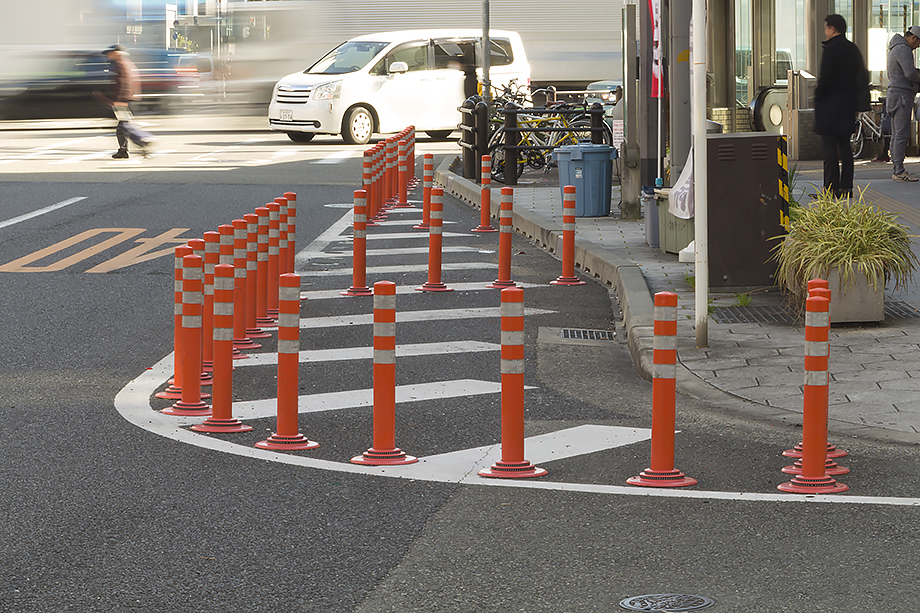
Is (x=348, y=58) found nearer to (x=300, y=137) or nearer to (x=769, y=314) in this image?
(x=300, y=137)

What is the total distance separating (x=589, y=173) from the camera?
15492mm

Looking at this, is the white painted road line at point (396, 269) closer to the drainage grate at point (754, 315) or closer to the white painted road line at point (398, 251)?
the white painted road line at point (398, 251)

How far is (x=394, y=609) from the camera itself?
438 centimetres

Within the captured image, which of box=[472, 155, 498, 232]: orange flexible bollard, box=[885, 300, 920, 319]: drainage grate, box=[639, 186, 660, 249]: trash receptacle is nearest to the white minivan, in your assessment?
box=[472, 155, 498, 232]: orange flexible bollard

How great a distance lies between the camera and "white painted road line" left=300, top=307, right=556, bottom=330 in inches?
393

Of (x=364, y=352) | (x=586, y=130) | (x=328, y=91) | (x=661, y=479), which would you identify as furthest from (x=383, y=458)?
(x=328, y=91)

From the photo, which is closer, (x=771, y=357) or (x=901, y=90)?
(x=771, y=357)

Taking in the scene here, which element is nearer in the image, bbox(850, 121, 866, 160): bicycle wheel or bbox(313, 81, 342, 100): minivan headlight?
bbox(850, 121, 866, 160): bicycle wheel

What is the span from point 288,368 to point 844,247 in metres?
4.29

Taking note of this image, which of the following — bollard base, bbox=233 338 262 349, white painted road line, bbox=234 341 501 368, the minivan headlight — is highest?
the minivan headlight

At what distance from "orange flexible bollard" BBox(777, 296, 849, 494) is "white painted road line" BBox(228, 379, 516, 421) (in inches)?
87.5

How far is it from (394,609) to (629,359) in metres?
4.62

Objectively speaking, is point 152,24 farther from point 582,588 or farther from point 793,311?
point 582,588

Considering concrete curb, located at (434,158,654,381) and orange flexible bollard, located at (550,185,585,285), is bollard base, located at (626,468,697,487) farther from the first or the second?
orange flexible bollard, located at (550,185,585,285)
